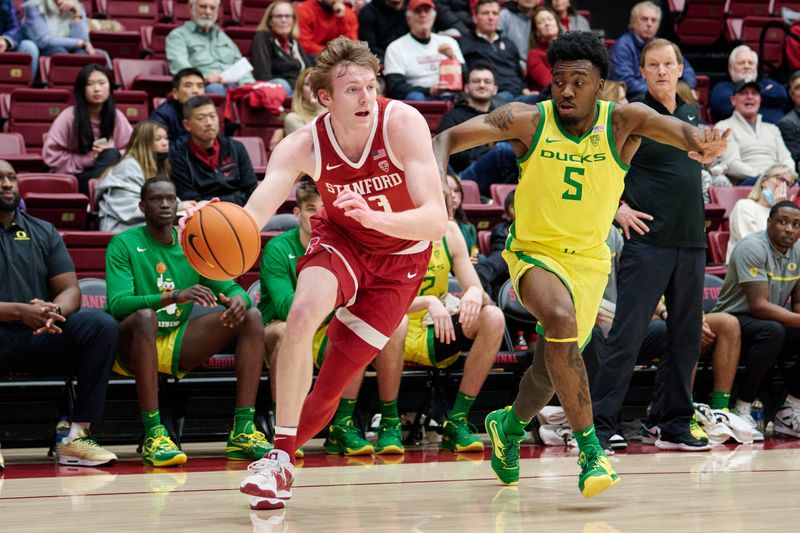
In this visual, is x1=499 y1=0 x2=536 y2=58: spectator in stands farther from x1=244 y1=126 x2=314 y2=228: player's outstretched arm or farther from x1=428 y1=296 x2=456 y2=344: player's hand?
x1=244 y1=126 x2=314 y2=228: player's outstretched arm

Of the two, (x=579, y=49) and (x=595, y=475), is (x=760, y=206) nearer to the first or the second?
(x=579, y=49)

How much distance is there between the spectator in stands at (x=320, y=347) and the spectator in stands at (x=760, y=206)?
2918mm

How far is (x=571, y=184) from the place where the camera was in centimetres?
429

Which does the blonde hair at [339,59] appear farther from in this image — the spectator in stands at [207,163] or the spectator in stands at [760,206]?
the spectator in stands at [760,206]

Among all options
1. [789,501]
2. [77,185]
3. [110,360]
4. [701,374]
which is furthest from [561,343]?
[77,185]

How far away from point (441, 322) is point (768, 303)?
7.44 ft

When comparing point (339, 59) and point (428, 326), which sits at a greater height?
point (339, 59)

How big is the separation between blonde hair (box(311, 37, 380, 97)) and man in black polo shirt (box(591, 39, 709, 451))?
219cm

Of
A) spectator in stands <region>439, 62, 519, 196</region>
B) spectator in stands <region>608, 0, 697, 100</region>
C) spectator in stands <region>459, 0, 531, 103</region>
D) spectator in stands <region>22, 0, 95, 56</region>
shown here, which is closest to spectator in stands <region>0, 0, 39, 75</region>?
spectator in stands <region>22, 0, 95, 56</region>

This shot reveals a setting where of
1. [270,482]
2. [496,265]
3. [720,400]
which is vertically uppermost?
[496,265]

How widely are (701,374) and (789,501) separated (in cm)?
315

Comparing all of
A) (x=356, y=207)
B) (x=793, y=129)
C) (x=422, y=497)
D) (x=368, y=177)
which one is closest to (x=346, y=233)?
(x=368, y=177)

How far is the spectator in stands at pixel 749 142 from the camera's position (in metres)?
9.77

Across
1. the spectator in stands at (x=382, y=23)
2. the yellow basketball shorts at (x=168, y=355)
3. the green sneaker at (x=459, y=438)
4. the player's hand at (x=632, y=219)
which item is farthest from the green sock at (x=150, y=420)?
the spectator in stands at (x=382, y=23)
